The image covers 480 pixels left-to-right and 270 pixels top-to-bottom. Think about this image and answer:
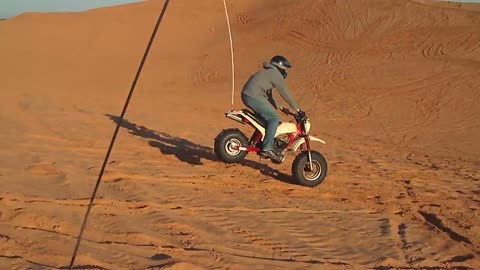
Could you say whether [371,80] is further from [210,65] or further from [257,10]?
[257,10]

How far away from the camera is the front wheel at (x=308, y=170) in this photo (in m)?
8.41

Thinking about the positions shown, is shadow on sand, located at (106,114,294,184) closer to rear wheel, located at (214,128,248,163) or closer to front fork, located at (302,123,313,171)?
front fork, located at (302,123,313,171)

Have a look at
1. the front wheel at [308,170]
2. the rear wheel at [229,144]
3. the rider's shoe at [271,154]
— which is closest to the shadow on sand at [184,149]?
the front wheel at [308,170]

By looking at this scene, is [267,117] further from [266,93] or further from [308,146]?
[308,146]

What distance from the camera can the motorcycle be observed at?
8.48 meters

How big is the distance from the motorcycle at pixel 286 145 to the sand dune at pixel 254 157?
0.22 meters

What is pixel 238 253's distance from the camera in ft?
17.2

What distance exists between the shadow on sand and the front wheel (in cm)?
27

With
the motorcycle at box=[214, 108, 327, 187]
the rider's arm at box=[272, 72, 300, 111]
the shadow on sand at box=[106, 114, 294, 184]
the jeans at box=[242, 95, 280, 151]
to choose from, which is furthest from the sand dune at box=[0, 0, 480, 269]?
the rider's arm at box=[272, 72, 300, 111]

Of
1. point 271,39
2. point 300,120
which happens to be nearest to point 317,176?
point 300,120

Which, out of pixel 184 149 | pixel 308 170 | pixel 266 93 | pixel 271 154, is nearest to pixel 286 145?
pixel 271 154

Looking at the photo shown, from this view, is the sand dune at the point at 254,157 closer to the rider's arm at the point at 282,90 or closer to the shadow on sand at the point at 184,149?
the shadow on sand at the point at 184,149

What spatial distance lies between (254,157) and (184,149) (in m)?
1.29

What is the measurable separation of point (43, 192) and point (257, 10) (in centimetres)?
3021
